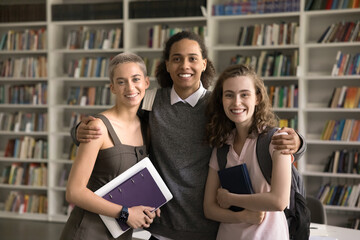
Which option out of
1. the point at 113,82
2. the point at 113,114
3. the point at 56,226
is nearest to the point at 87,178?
the point at 113,114

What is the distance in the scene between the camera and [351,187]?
16.8ft

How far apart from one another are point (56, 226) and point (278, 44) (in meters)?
3.32

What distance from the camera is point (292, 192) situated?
79.4 inches

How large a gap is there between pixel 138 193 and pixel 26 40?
15.2 ft

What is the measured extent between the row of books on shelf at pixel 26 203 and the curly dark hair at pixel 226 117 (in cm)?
457

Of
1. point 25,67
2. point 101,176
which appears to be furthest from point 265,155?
point 25,67

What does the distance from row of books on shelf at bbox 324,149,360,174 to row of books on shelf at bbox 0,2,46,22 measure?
3.76 m

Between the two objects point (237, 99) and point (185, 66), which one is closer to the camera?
point (237, 99)

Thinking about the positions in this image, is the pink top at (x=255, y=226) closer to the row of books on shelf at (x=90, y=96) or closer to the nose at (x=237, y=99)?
the nose at (x=237, y=99)

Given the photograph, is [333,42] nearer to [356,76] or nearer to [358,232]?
[356,76]

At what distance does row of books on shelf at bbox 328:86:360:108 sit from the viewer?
5.09m

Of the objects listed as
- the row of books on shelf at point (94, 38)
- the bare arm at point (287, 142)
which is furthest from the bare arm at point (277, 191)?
the row of books on shelf at point (94, 38)

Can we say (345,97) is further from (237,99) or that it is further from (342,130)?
(237,99)

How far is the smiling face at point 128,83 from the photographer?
6.67 ft
